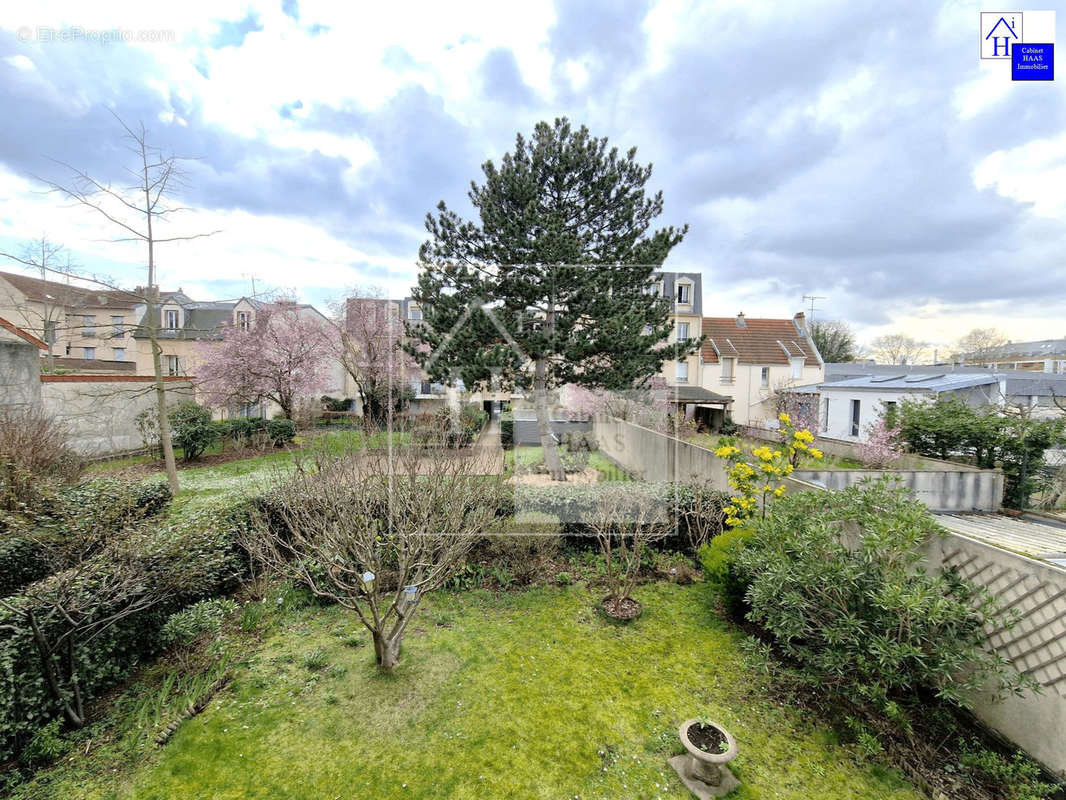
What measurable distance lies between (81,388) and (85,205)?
785 centimetres

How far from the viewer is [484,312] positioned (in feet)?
31.2

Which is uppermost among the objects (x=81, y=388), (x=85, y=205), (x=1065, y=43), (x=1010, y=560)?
(x=1065, y=43)

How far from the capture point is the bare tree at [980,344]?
111ft

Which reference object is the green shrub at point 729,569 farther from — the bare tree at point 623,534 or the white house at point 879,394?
the white house at point 879,394

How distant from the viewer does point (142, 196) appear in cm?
Answer: 736

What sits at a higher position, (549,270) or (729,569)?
(549,270)

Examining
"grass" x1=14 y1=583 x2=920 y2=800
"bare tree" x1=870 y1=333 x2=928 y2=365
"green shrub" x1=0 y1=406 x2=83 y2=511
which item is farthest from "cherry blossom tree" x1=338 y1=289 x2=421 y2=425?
"bare tree" x1=870 y1=333 x2=928 y2=365

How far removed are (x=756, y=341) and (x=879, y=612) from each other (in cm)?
2428

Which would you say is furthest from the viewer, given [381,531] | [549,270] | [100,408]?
[100,408]

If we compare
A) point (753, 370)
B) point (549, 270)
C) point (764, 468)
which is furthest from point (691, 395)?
point (764, 468)

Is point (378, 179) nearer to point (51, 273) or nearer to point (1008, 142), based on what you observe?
point (51, 273)

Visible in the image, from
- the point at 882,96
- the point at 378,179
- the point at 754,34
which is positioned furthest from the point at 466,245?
the point at 882,96

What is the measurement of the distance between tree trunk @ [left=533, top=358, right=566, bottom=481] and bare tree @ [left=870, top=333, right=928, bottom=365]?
44280 millimetres

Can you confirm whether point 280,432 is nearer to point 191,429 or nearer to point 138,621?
point 191,429
